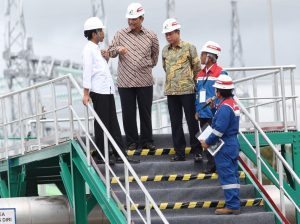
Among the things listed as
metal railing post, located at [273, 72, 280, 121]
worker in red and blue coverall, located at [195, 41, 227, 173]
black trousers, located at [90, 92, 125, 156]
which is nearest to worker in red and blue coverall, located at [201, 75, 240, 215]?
worker in red and blue coverall, located at [195, 41, 227, 173]

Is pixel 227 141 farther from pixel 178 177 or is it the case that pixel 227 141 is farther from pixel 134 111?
pixel 134 111

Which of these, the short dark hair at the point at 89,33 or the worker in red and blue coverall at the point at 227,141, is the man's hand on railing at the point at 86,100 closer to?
the short dark hair at the point at 89,33

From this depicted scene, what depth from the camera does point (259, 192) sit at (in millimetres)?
13719

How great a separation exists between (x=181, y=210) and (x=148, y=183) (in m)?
0.72

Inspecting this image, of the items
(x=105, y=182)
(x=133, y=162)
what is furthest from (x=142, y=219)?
(x=133, y=162)

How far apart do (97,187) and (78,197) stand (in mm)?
984

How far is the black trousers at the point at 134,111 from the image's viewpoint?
14.4 meters

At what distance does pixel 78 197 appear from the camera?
45.7 ft

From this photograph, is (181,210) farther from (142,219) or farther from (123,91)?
(123,91)

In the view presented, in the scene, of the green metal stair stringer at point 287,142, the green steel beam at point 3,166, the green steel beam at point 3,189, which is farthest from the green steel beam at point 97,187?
the green steel beam at point 3,189

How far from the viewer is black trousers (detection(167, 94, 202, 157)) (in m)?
14.2

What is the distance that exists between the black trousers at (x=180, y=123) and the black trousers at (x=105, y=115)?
2.94 ft

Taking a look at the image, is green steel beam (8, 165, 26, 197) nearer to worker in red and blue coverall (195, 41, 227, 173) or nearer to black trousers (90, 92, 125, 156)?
black trousers (90, 92, 125, 156)

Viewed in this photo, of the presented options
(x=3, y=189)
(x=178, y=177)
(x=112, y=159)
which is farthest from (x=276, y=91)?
(x=3, y=189)
